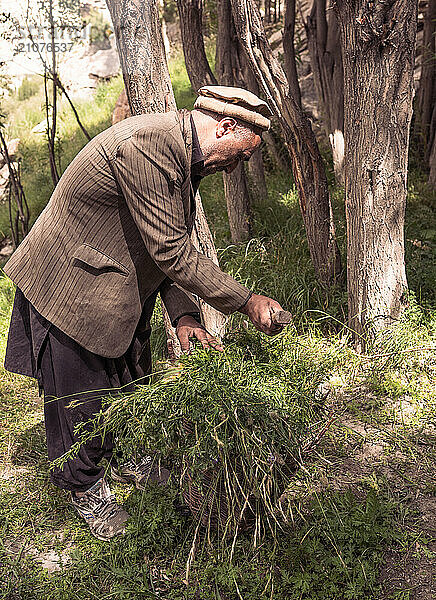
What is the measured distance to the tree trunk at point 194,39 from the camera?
176 inches

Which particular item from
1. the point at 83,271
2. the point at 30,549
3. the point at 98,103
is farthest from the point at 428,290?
the point at 98,103

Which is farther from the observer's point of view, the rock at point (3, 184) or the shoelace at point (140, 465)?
the rock at point (3, 184)

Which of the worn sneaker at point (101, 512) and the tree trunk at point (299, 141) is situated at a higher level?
the tree trunk at point (299, 141)

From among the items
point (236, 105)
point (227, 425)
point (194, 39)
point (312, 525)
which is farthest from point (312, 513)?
point (194, 39)

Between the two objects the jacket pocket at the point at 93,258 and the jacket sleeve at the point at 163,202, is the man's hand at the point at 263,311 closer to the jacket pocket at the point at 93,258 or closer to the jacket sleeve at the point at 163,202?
the jacket sleeve at the point at 163,202

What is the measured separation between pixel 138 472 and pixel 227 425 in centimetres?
111

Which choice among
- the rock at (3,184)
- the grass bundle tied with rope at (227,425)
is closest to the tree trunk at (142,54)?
the grass bundle tied with rope at (227,425)

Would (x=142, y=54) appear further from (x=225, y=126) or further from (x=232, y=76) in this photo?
(x=232, y=76)

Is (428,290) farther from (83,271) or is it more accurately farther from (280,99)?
(83,271)

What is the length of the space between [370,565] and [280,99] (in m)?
2.71

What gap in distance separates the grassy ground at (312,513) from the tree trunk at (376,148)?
25 centimetres

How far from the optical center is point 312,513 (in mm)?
2637

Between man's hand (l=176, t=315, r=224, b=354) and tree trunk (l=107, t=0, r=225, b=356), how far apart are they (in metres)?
0.83

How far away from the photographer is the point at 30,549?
2789mm
